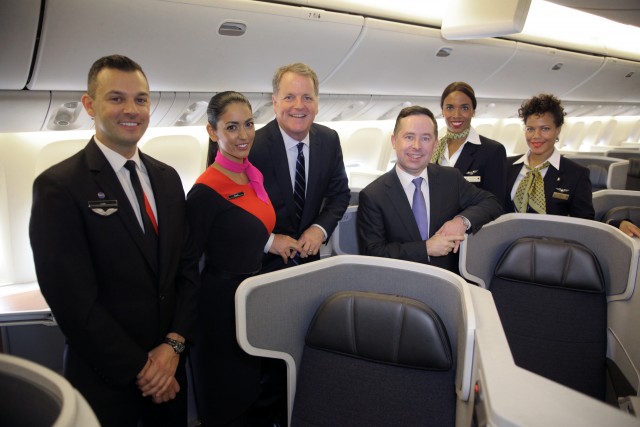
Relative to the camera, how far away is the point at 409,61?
157 inches

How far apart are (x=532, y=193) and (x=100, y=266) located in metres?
2.53

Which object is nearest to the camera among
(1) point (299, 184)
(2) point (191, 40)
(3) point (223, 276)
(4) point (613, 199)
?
(3) point (223, 276)

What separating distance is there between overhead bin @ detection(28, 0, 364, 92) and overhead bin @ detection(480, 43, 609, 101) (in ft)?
8.60

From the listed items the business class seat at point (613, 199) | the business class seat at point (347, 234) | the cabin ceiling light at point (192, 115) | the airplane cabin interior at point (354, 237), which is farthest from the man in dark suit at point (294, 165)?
the business class seat at point (613, 199)

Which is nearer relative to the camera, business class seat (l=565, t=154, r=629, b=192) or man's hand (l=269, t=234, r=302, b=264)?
man's hand (l=269, t=234, r=302, b=264)

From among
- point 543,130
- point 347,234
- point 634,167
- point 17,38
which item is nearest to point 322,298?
point 347,234

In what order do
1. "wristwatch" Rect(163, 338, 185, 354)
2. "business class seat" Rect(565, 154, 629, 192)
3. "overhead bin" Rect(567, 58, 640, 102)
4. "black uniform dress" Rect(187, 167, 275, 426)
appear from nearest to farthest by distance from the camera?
"wristwatch" Rect(163, 338, 185, 354) < "black uniform dress" Rect(187, 167, 275, 426) < "business class seat" Rect(565, 154, 629, 192) < "overhead bin" Rect(567, 58, 640, 102)

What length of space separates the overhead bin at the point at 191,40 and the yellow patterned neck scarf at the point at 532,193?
1.58 metres

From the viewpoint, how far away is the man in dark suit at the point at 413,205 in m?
2.10

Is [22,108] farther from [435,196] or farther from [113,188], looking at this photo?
[435,196]

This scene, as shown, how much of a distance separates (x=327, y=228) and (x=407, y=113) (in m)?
0.74

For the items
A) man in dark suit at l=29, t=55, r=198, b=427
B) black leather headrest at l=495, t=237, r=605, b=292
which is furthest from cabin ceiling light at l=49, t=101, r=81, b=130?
black leather headrest at l=495, t=237, r=605, b=292

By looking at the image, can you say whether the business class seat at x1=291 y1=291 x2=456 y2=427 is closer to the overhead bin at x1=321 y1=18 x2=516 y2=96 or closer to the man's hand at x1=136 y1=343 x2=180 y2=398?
the man's hand at x1=136 y1=343 x2=180 y2=398

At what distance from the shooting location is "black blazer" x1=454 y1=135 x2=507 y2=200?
2762 mm
